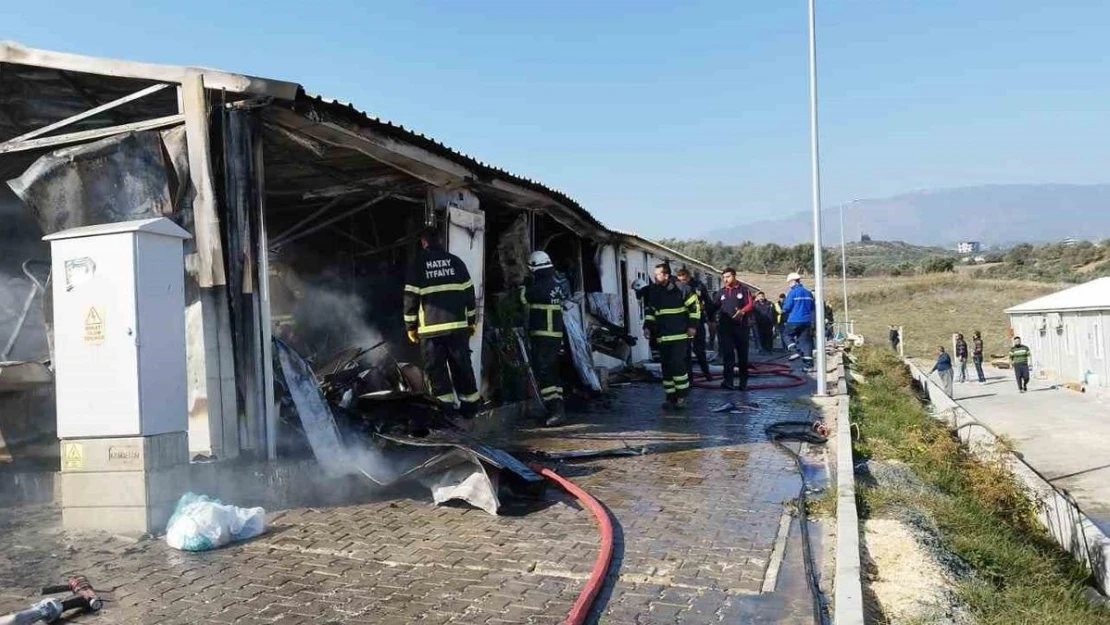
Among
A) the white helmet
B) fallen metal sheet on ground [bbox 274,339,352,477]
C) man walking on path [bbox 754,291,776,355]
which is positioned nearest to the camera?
fallen metal sheet on ground [bbox 274,339,352,477]

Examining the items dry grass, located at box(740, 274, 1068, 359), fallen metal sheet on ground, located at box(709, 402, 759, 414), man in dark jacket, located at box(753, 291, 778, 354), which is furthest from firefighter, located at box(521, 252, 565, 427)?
dry grass, located at box(740, 274, 1068, 359)

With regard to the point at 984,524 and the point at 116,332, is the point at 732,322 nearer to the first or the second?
the point at 984,524

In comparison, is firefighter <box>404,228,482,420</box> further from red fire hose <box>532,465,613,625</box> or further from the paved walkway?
the paved walkway

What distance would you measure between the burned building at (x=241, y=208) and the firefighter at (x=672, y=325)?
1.34m

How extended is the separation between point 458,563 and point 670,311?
254 inches

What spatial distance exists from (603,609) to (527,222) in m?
8.07

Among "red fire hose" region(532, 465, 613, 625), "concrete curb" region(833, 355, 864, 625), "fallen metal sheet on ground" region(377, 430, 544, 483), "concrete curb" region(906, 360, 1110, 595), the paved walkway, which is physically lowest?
the paved walkway

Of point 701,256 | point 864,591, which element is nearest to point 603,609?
point 864,591

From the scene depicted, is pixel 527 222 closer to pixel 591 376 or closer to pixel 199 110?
pixel 591 376

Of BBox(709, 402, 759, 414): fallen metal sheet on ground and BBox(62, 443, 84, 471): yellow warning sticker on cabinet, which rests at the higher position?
BBox(62, 443, 84, 471): yellow warning sticker on cabinet

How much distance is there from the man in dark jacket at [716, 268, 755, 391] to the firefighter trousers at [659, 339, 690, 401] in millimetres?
2025

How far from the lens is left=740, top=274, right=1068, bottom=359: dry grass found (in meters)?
46.6

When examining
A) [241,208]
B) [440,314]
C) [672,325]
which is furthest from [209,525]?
[672,325]

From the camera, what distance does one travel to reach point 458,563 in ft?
15.5
